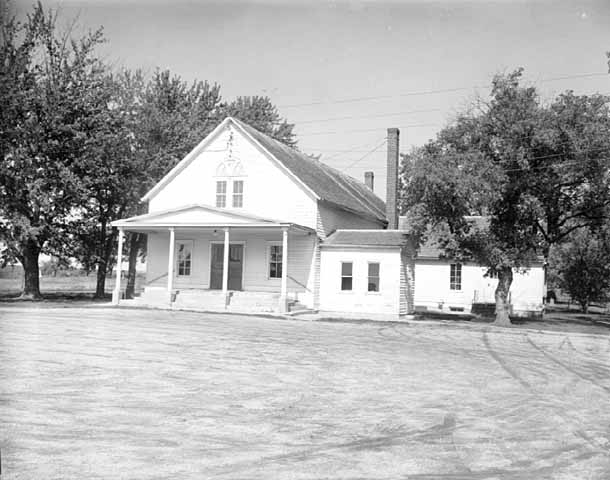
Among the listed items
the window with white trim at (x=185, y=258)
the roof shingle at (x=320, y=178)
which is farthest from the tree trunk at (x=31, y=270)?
the roof shingle at (x=320, y=178)

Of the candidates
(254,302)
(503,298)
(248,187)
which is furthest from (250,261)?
(503,298)

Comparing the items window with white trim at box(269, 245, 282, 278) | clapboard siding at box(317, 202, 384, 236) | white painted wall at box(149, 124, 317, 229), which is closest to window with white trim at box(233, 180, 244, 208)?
white painted wall at box(149, 124, 317, 229)

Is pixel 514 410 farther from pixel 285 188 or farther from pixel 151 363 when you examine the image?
pixel 285 188

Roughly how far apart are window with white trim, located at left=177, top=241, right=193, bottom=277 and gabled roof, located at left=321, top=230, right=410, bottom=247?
21.6 feet

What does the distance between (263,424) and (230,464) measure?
1758 millimetres

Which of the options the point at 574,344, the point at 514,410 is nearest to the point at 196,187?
the point at 574,344

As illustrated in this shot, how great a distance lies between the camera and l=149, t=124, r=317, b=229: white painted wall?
29.1 metres

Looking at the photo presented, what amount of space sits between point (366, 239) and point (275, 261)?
14.0 ft

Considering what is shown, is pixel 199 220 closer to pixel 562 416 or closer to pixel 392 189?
pixel 392 189

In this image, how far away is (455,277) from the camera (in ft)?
125

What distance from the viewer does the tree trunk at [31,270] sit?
112 feet

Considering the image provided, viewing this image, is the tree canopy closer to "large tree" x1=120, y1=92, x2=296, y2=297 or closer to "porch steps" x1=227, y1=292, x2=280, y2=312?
"large tree" x1=120, y1=92, x2=296, y2=297

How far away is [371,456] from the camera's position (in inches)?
265

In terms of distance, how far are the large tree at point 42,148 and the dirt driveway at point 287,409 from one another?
1709 centimetres
